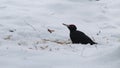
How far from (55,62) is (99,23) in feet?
18.6

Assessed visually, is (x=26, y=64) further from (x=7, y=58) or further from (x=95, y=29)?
(x=95, y=29)

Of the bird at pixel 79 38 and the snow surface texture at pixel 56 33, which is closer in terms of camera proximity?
the snow surface texture at pixel 56 33

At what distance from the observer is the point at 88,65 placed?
5633mm

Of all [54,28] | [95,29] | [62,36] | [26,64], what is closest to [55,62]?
[26,64]

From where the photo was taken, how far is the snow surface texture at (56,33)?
5.78 metres

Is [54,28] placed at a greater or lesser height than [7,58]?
lesser

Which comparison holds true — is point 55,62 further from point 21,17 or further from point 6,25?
point 21,17

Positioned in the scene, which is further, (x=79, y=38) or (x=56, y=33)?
(x=56, y=33)

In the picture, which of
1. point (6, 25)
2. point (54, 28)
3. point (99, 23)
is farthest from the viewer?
point (99, 23)

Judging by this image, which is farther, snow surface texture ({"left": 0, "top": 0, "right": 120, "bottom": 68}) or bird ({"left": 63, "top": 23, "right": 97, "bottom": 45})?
bird ({"left": 63, "top": 23, "right": 97, "bottom": 45})

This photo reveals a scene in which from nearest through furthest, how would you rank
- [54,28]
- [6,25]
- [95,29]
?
[6,25] < [54,28] < [95,29]

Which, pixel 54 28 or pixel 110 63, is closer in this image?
pixel 110 63

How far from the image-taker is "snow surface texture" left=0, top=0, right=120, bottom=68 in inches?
227

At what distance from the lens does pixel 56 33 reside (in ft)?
30.4
